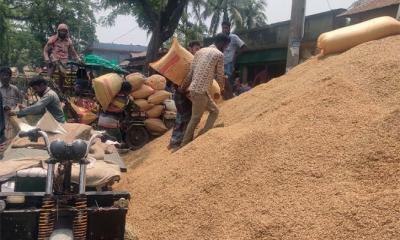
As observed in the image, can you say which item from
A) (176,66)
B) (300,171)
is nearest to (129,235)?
(300,171)

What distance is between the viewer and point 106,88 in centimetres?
738

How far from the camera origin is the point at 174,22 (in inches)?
651

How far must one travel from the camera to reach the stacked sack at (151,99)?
25.7ft

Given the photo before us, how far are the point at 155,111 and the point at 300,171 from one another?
484cm

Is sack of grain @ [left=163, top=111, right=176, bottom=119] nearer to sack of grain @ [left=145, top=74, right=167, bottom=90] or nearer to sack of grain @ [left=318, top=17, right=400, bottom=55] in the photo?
sack of grain @ [left=145, top=74, right=167, bottom=90]

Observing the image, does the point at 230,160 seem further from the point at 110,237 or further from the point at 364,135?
the point at 110,237

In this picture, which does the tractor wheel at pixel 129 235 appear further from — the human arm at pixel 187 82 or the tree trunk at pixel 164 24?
the tree trunk at pixel 164 24

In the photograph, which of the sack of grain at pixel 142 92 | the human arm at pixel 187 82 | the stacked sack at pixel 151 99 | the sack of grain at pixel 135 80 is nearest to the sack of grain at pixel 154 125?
the stacked sack at pixel 151 99

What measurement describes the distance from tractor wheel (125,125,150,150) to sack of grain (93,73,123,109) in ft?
2.08

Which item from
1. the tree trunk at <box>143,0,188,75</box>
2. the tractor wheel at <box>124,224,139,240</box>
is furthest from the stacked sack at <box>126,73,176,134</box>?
the tree trunk at <box>143,0,188,75</box>

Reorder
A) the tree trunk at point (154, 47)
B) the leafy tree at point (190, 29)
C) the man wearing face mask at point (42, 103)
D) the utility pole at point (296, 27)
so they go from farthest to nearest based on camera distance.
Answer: the leafy tree at point (190, 29) < the tree trunk at point (154, 47) < the utility pole at point (296, 27) < the man wearing face mask at point (42, 103)

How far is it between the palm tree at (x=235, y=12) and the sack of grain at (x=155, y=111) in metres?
22.5

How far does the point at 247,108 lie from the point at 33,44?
2993cm

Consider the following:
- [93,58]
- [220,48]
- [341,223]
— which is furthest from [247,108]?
[93,58]
